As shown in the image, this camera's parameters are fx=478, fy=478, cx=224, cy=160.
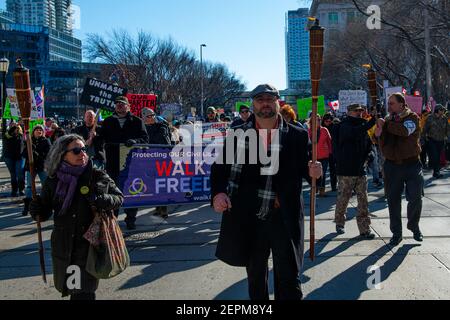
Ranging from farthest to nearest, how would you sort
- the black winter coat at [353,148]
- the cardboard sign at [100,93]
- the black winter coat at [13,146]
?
the black winter coat at [13,146]
the cardboard sign at [100,93]
the black winter coat at [353,148]

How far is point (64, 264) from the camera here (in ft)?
12.1

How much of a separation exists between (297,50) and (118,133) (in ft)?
326

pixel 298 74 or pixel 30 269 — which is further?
pixel 298 74

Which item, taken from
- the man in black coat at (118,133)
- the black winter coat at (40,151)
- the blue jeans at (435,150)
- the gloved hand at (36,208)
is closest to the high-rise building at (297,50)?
the blue jeans at (435,150)

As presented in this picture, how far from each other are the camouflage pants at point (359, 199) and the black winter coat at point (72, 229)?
13.1ft

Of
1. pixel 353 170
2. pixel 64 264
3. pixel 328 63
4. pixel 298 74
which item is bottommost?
pixel 64 264

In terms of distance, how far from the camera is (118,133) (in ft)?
24.7

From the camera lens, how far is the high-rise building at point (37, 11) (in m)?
179

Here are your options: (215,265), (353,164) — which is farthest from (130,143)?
(353,164)

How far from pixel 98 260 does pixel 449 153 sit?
13.9 metres

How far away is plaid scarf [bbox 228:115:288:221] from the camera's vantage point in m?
3.56

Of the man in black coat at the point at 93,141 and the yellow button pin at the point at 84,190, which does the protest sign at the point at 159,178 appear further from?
the yellow button pin at the point at 84,190

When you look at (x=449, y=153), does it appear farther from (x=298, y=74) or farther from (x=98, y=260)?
(x=298, y=74)
